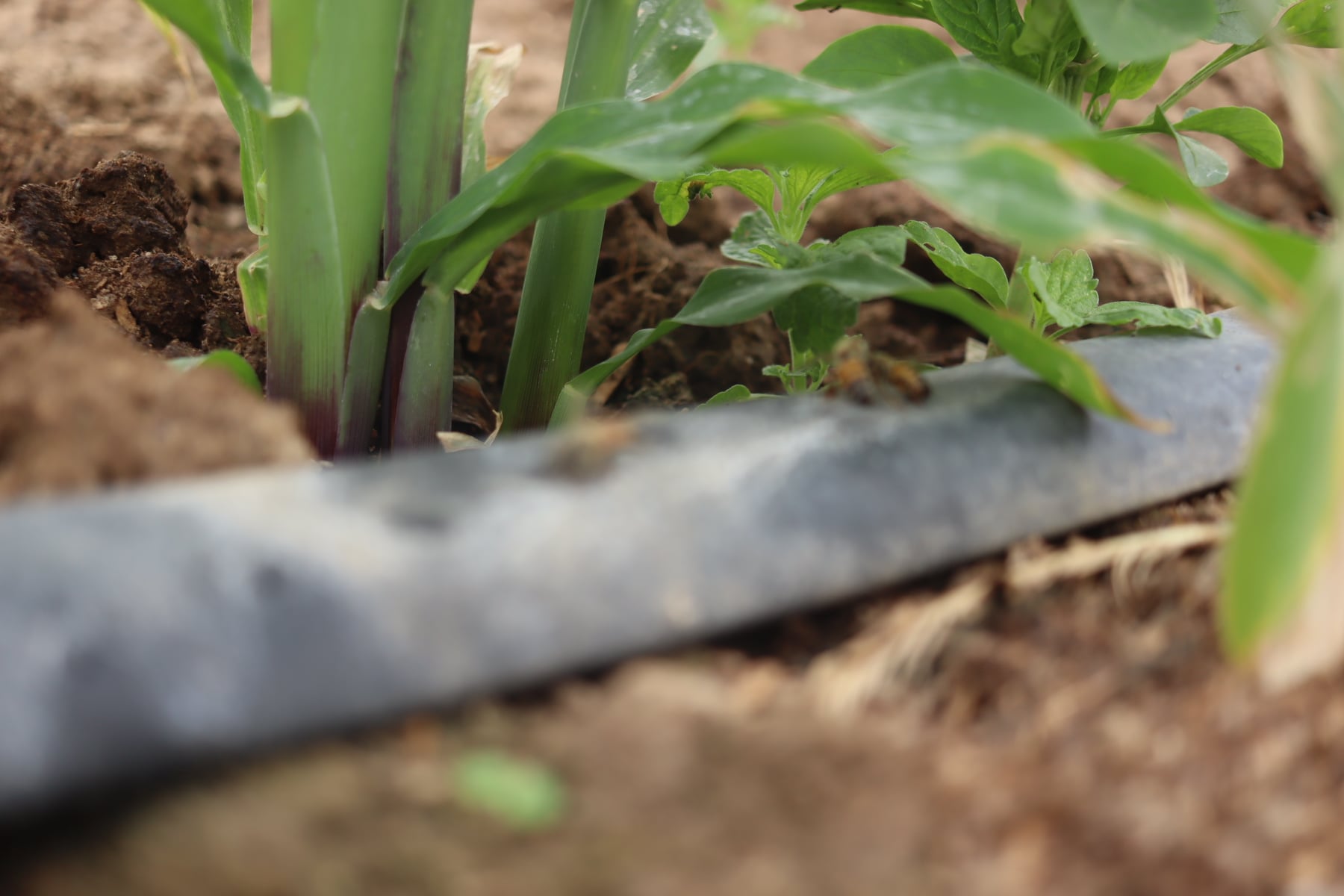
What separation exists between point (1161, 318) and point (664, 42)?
558 millimetres

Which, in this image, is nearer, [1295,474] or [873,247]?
[1295,474]

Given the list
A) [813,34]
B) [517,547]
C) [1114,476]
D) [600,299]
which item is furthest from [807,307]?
[813,34]

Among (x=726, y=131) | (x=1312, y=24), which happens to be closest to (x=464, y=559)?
(x=726, y=131)

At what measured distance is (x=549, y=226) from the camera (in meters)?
1.01

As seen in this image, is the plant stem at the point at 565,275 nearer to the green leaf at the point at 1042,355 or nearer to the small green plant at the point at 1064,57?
the small green plant at the point at 1064,57

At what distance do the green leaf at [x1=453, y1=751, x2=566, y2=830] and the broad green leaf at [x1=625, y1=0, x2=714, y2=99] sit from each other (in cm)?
77

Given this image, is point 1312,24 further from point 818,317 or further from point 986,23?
point 818,317

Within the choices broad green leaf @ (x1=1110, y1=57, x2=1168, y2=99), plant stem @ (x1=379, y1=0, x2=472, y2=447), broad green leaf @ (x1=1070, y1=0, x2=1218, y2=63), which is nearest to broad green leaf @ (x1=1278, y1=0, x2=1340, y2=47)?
broad green leaf @ (x1=1110, y1=57, x2=1168, y2=99)

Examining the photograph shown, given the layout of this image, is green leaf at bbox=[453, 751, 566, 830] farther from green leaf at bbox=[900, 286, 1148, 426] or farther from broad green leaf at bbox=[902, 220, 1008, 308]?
broad green leaf at bbox=[902, 220, 1008, 308]

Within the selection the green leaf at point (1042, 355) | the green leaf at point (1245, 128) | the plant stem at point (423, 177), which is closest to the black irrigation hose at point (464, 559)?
the green leaf at point (1042, 355)

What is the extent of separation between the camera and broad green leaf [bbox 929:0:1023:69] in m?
0.92

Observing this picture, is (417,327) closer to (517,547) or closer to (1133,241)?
(517,547)

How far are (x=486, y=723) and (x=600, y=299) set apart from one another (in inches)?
34.9

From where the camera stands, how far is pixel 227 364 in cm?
80
